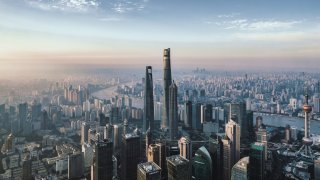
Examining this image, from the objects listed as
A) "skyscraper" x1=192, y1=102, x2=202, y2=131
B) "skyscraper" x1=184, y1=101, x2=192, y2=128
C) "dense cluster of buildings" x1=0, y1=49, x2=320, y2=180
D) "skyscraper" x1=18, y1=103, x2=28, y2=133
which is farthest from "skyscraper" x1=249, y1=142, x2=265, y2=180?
"skyscraper" x1=18, y1=103, x2=28, y2=133

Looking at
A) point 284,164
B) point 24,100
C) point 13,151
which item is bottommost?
point 284,164

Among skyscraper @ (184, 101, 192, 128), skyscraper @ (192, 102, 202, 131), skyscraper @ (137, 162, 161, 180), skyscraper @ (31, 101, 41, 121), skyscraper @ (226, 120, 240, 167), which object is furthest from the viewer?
skyscraper @ (184, 101, 192, 128)

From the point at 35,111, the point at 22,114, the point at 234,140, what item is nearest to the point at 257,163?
the point at 234,140

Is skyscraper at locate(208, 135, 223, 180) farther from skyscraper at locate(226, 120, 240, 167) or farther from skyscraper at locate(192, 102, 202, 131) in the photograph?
skyscraper at locate(192, 102, 202, 131)

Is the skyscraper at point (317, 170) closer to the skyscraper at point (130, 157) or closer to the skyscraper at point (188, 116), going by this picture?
the skyscraper at point (130, 157)

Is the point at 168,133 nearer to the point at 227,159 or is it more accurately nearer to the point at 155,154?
the point at 227,159

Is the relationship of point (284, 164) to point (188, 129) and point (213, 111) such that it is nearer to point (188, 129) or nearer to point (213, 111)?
point (188, 129)

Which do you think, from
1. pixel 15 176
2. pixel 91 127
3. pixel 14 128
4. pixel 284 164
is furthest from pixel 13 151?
pixel 284 164
